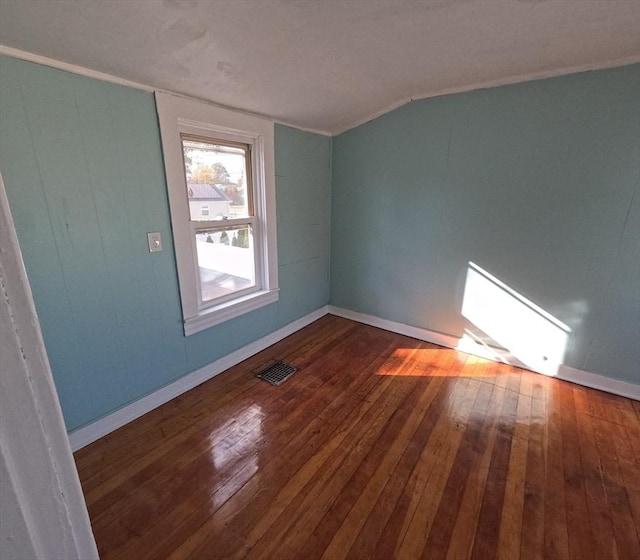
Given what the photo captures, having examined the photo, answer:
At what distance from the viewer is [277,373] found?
2.54m

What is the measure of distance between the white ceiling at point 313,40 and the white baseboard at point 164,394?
1.90 m

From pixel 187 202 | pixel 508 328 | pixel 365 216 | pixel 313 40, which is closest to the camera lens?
pixel 313 40

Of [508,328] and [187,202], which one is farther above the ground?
[187,202]

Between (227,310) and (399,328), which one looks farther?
(399,328)

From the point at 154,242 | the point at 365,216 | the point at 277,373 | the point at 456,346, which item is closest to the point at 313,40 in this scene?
the point at 154,242

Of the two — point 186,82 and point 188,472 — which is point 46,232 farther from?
point 188,472

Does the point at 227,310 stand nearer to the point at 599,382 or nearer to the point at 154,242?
the point at 154,242

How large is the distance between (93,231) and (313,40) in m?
1.54

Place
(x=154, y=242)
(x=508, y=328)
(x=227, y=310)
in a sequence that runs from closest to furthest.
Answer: (x=154, y=242)
(x=227, y=310)
(x=508, y=328)

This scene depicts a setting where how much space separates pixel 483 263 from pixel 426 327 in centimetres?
81

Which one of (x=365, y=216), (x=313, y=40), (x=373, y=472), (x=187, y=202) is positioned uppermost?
(x=313, y=40)

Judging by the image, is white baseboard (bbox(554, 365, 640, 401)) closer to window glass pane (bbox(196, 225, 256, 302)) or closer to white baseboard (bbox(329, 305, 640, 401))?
white baseboard (bbox(329, 305, 640, 401))

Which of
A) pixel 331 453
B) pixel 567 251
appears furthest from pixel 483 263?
pixel 331 453

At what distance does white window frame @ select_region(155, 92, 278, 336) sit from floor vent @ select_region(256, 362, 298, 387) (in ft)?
1.69
